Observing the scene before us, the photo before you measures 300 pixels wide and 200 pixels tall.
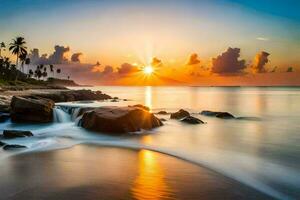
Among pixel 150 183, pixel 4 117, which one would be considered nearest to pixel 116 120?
pixel 4 117

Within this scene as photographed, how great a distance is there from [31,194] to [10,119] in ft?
75.7

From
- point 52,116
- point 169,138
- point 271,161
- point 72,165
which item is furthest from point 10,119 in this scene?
point 271,161

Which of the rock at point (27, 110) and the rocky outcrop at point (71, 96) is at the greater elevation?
the rocky outcrop at point (71, 96)

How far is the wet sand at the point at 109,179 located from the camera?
33.3ft

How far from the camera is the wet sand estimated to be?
1015 cm

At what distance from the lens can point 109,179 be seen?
11828mm

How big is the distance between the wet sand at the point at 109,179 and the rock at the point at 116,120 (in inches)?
314

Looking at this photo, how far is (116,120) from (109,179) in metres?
13.0

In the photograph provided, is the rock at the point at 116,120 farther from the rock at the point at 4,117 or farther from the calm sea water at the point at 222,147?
the rock at the point at 4,117

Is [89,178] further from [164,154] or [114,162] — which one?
[164,154]

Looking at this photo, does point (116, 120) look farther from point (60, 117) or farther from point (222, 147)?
point (60, 117)

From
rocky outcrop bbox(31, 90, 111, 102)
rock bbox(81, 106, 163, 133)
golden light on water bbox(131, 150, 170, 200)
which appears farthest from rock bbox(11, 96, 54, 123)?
rocky outcrop bbox(31, 90, 111, 102)

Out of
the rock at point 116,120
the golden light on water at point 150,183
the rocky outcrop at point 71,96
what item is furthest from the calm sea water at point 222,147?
the rocky outcrop at point 71,96

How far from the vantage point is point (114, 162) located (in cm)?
1499
